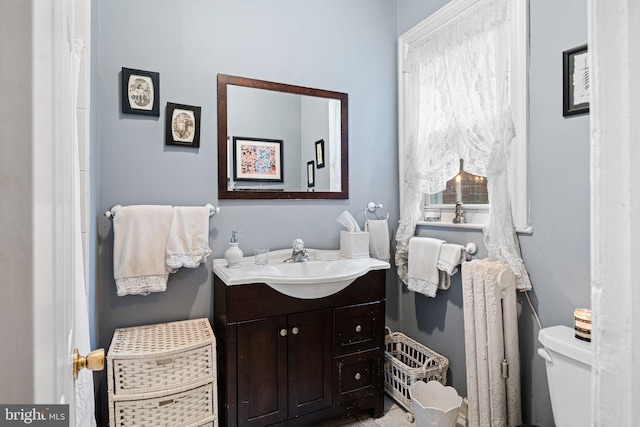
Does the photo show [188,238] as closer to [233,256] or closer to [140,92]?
[233,256]

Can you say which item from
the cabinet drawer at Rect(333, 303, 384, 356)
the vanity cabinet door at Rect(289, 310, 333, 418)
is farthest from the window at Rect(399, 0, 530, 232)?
the vanity cabinet door at Rect(289, 310, 333, 418)

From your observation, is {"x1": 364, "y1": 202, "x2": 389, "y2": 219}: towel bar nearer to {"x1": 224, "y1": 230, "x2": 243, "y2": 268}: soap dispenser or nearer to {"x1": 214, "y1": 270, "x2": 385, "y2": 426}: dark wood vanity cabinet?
{"x1": 214, "y1": 270, "x2": 385, "y2": 426}: dark wood vanity cabinet

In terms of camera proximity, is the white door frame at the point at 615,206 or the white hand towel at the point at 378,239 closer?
the white door frame at the point at 615,206

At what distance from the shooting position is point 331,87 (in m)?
2.23

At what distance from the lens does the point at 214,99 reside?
1.90 metres

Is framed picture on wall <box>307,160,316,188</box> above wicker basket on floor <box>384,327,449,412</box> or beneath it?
above

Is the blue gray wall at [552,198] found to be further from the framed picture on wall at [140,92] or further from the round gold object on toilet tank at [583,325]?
the framed picture on wall at [140,92]

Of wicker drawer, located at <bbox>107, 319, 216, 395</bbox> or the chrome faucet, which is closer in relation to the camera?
wicker drawer, located at <bbox>107, 319, 216, 395</bbox>

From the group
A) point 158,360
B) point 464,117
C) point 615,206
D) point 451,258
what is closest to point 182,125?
point 158,360

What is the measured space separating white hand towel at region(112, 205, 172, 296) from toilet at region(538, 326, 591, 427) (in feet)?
5.87

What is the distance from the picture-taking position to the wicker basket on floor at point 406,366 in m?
1.93

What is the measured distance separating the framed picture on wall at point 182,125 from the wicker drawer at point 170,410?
4.15 feet

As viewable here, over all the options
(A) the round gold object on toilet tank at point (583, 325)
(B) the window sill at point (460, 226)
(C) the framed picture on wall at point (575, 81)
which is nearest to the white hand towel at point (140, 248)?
(B) the window sill at point (460, 226)

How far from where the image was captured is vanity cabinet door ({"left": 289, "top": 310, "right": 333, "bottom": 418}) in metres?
1.69
